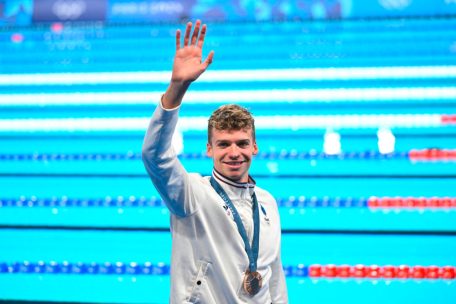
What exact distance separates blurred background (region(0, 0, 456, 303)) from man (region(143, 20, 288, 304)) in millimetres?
1512

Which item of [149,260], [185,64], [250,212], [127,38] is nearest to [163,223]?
[149,260]

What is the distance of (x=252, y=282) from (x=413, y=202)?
94.8 inches

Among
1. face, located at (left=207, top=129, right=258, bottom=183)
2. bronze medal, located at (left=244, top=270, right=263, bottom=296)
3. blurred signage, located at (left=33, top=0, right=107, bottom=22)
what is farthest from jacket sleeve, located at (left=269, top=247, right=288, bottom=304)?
blurred signage, located at (left=33, top=0, right=107, bottom=22)

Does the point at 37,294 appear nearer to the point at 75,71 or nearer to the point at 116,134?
the point at 116,134

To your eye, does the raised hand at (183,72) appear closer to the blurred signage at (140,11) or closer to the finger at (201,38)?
the finger at (201,38)

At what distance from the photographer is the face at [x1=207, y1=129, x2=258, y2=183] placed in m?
1.54

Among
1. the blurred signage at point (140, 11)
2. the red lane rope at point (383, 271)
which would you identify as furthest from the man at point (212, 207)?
the blurred signage at point (140, 11)

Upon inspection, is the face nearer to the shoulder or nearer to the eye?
the eye

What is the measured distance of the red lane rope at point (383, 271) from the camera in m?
3.11

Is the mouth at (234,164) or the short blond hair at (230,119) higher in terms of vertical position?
the short blond hair at (230,119)

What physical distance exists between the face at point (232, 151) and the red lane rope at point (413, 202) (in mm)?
2311

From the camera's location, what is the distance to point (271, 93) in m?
5.16

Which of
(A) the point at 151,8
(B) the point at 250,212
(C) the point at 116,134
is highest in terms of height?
(A) the point at 151,8

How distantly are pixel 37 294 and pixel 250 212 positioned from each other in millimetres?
1893
